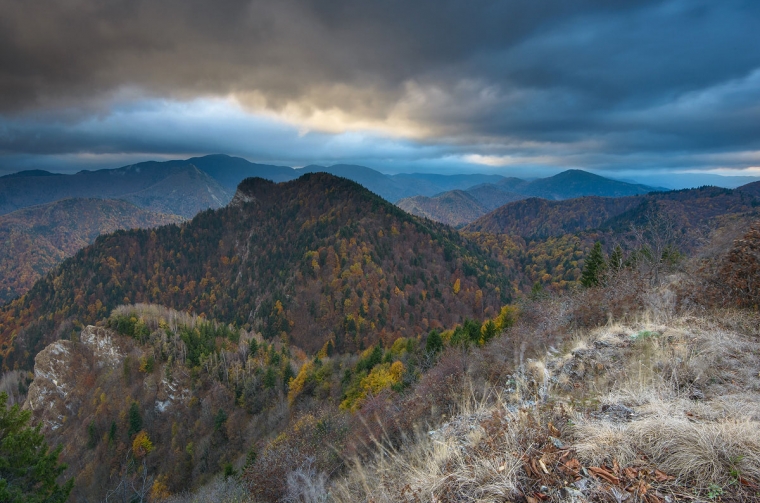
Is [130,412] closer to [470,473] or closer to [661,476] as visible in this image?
[470,473]

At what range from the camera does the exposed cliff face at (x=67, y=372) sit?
6159 cm

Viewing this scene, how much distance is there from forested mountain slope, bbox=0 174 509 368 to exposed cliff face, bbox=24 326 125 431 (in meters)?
38.9

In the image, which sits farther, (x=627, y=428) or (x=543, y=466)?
(x=627, y=428)

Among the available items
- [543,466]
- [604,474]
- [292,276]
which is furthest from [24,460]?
[292,276]

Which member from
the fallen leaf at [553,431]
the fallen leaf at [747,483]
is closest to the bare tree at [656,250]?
the fallen leaf at [553,431]

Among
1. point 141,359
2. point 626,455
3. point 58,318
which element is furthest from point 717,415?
point 58,318

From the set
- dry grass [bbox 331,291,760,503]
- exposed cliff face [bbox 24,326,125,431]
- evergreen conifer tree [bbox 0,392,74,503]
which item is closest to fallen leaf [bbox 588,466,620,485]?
dry grass [bbox 331,291,760,503]

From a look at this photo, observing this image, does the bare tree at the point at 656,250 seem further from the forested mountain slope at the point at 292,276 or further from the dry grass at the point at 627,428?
the forested mountain slope at the point at 292,276

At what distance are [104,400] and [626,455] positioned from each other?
7974 cm

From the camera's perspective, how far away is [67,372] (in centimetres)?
6450

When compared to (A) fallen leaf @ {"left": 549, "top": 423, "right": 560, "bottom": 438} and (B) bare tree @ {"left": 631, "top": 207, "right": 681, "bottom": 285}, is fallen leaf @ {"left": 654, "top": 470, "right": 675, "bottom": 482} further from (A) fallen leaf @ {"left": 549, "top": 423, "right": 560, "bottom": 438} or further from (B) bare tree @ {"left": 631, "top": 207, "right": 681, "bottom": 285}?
(B) bare tree @ {"left": 631, "top": 207, "right": 681, "bottom": 285}

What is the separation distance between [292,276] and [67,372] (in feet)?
211

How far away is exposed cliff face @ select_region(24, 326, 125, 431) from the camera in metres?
61.6

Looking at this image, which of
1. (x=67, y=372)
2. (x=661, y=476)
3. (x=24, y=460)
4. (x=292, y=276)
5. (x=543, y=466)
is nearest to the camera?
(x=661, y=476)
